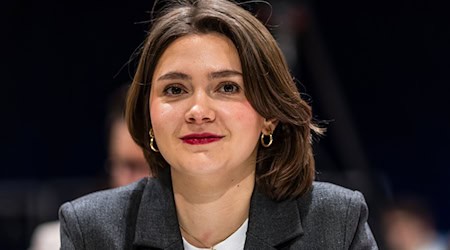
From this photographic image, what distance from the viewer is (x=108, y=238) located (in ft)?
6.77

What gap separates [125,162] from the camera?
2.88m

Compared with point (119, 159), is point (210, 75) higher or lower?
higher

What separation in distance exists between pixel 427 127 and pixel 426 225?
61cm

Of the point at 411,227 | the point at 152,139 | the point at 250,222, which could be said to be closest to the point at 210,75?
the point at 152,139

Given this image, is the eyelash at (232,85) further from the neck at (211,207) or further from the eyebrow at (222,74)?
the neck at (211,207)

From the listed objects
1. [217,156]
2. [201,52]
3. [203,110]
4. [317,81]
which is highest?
[201,52]

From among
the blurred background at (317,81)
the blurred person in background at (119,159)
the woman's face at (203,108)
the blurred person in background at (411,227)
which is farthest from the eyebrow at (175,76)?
the blurred background at (317,81)

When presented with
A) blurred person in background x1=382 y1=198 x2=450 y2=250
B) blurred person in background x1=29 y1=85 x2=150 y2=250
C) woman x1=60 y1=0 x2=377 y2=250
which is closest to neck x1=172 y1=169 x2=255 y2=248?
woman x1=60 y1=0 x2=377 y2=250

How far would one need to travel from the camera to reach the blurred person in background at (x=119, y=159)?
9.43ft

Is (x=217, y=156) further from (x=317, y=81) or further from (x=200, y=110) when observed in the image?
(x=317, y=81)

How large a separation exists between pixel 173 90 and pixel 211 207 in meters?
0.29

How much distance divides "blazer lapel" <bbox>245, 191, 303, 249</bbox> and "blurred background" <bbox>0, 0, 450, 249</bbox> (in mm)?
1998

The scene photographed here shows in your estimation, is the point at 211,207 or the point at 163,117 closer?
the point at 163,117

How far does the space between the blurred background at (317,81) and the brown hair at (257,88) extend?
198cm
